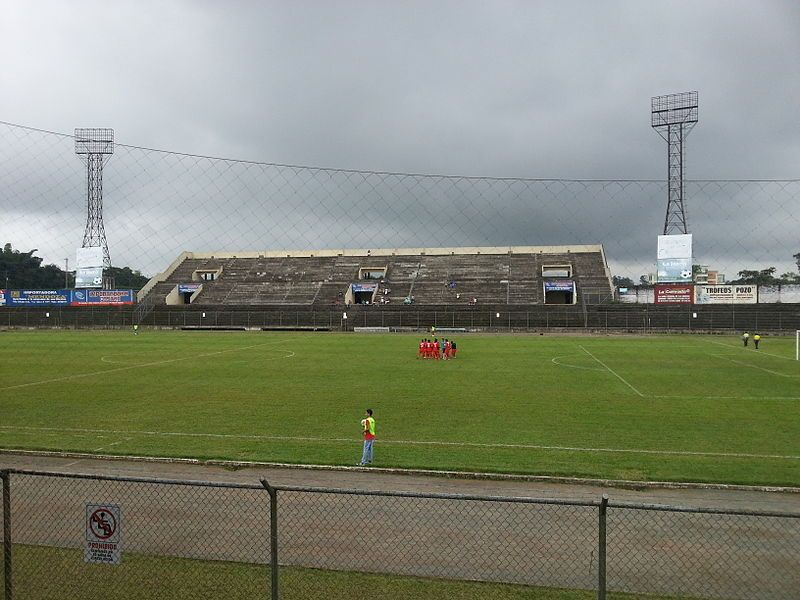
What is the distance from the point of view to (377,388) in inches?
917

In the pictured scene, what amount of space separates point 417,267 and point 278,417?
243 ft

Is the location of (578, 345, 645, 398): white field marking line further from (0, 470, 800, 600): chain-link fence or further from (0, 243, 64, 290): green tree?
(0, 243, 64, 290): green tree

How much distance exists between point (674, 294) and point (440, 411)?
55466mm

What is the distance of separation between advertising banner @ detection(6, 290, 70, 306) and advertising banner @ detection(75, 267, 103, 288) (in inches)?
389

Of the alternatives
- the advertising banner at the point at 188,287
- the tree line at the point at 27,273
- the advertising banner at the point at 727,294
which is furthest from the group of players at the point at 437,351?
the tree line at the point at 27,273

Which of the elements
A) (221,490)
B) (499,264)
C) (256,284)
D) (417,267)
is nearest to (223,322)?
(256,284)

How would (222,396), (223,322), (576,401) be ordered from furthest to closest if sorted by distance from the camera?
(223,322) < (222,396) < (576,401)

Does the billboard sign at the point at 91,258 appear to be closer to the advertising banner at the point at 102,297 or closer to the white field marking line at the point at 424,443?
the advertising banner at the point at 102,297

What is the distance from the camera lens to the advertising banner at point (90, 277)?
66.7 metres

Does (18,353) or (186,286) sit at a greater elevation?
(186,286)

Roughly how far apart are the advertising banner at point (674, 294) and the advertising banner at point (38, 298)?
7012 centimetres

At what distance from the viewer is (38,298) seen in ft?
252

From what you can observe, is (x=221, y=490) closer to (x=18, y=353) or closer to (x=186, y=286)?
(x=18, y=353)

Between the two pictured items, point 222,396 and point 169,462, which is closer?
point 169,462
